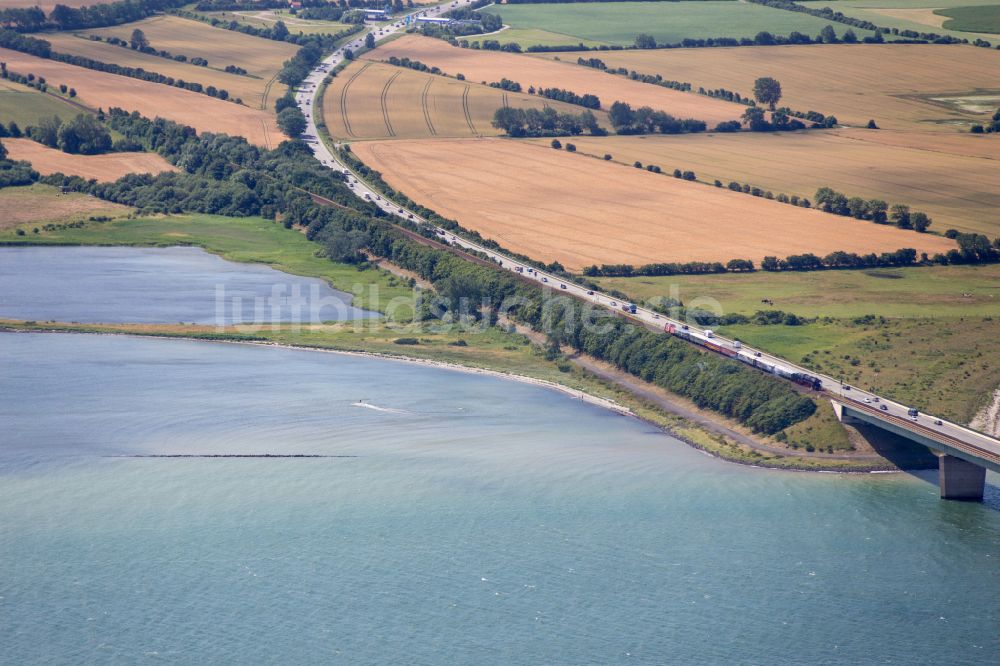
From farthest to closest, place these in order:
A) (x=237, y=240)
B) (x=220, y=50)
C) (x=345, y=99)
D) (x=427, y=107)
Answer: (x=220, y=50) < (x=345, y=99) < (x=427, y=107) < (x=237, y=240)

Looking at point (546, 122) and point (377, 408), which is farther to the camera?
point (546, 122)

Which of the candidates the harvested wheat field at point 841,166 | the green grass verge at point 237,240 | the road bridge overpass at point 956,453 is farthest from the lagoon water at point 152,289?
the harvested wheat field at point 841,166

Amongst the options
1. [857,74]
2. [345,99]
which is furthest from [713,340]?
[857,74]

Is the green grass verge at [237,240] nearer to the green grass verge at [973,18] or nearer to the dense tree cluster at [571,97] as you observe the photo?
the dense tree cluster at [571,97]

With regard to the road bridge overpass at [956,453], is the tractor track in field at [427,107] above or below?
above

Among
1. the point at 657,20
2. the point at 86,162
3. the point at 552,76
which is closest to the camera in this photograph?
the point at 86,162

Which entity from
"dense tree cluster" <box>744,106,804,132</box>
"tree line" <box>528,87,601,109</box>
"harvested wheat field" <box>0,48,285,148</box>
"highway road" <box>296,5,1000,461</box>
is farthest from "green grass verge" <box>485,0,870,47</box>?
"highway road" <box>296,5,1000,461</box>

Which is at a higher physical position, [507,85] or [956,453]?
[507,85]

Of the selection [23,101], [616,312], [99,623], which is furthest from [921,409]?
[23,101]

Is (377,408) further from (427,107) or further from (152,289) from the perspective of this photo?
(427,107)
